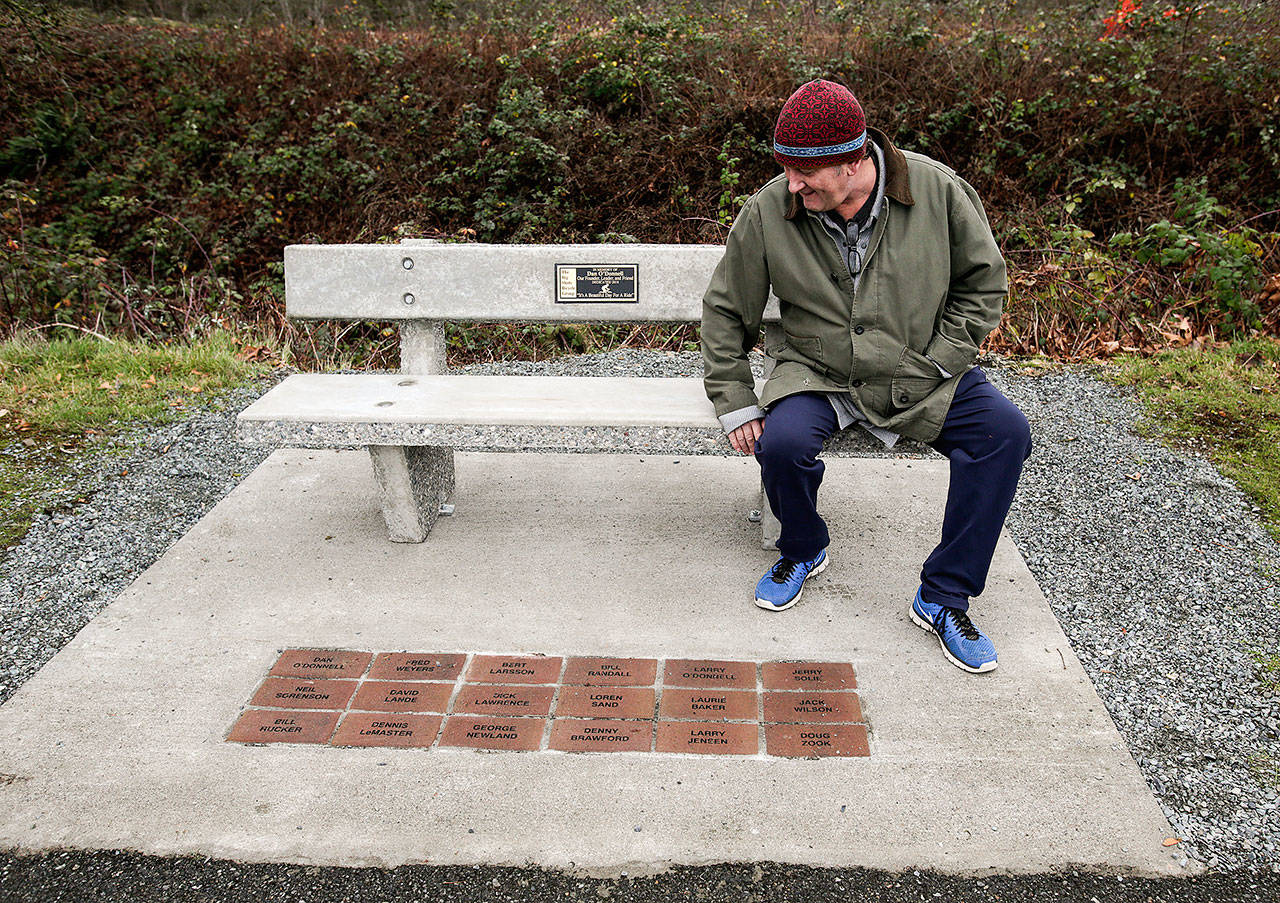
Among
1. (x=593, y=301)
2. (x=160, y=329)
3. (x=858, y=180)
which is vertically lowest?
(x=160, y=329)

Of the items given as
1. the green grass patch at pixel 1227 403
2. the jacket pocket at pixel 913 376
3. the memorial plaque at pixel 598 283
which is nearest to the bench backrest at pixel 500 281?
the memorial plaque at pixel 598 283

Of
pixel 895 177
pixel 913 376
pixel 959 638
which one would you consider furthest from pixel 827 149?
pixel 959 638

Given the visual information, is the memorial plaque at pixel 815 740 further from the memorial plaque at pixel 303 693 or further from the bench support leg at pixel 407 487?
the bench support leg at pixel 407 487

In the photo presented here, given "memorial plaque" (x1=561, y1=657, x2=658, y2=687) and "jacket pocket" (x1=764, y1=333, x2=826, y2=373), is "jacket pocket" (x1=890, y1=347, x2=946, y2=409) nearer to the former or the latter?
"jacket pocket" (x1=764, y1=333, x2=826, y2=373)

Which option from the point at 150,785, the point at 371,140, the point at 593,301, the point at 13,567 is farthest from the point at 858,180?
the point at 371,140

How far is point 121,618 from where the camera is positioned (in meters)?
3.08

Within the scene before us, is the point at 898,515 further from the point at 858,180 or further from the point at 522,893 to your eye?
the point at 522,893

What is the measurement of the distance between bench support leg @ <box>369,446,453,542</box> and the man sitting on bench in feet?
3.78

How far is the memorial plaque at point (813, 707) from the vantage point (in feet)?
8.52

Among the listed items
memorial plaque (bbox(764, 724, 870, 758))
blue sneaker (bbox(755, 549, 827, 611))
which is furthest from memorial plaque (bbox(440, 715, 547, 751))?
blue sneaker (bbox(755, 549, 827, 611))

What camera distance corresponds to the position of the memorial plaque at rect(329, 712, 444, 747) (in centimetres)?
253

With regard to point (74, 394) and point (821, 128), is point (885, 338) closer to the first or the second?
point (821, 128)

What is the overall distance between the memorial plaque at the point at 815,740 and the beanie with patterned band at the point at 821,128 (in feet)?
4.99

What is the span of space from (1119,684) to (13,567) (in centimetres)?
364
